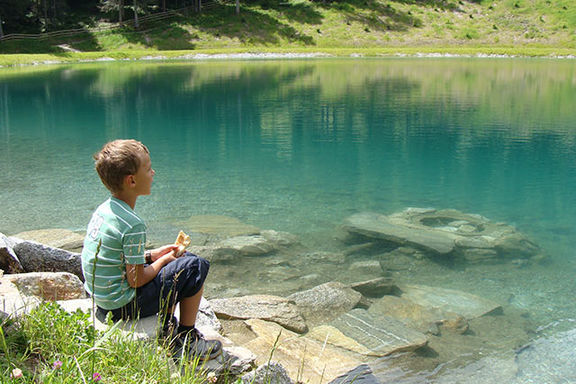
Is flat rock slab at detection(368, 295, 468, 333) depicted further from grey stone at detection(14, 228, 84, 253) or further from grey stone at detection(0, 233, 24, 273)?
grey stone at detection(14, 228, 84, 253)

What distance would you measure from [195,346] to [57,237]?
252 inches

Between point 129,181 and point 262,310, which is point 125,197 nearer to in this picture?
point 129,181

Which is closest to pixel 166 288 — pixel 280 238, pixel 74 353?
pixel 74 353

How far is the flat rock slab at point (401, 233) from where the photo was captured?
31.9 ft

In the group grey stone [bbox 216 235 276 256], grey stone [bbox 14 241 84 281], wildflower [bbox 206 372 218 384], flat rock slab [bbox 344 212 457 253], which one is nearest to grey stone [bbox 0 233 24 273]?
grey stone [bbox 14 241 84 281]

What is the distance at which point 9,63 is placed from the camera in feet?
166

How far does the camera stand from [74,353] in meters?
3.67

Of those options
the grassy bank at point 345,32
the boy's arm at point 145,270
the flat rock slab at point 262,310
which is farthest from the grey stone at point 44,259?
the grassy bank at point 345,32

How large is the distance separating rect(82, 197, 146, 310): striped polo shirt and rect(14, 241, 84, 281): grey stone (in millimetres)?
2278

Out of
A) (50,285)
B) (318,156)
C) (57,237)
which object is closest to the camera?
(50,285)

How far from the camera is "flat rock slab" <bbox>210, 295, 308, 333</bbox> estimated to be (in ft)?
21.8

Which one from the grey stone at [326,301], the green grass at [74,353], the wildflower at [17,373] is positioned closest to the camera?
the wildflower at [17,373]

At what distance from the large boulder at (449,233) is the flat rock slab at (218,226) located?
188 cm

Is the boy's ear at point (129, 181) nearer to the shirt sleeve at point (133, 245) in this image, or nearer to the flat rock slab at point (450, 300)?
the shirt sleeve at point (133, 245)
